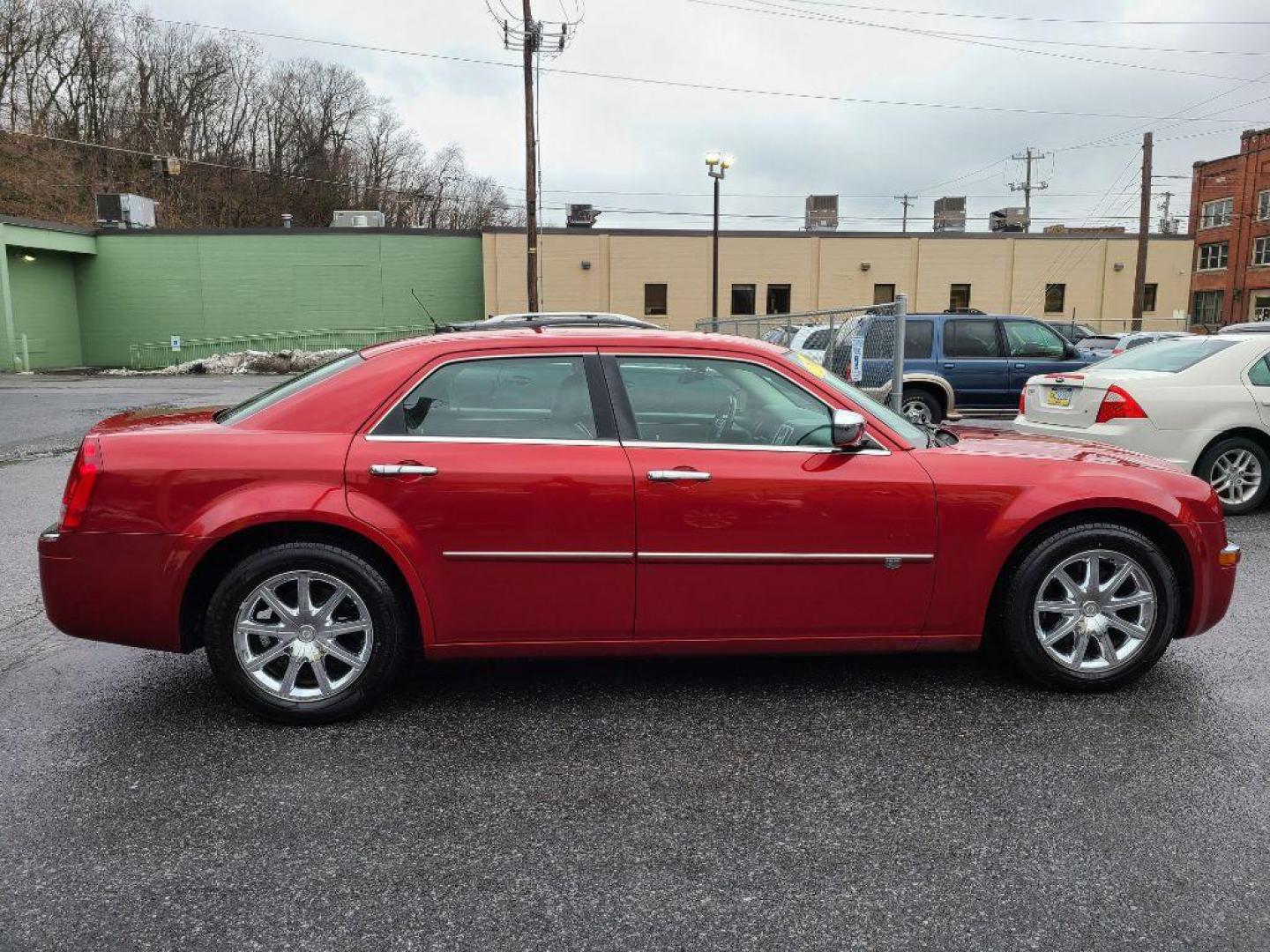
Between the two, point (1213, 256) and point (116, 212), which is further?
point (1213, 256)

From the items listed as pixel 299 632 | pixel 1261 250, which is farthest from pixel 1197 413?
pixel 1261 250

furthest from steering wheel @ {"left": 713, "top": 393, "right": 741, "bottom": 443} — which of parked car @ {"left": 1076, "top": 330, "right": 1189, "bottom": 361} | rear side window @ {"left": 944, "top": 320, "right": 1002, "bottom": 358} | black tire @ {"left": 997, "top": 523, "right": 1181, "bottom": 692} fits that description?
parked car @ {"left": 1076, "top": 330, "right": 1189, "bottom": 361}

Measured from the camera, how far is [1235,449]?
7680 mm

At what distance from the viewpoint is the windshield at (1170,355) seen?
7.86 m

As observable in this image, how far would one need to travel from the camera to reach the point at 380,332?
117 feet

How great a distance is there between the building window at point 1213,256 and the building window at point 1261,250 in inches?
71.8

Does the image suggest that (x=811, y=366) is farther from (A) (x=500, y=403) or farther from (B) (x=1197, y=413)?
(B) (x=1197, y=413)

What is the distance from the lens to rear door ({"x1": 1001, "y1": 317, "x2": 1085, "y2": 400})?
1305cm

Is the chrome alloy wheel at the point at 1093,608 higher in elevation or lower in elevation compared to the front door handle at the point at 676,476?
lower

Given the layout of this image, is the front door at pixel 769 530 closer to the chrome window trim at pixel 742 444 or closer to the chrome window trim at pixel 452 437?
the chrome window trim at pixel 742 444

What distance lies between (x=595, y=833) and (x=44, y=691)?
2720 millimetres

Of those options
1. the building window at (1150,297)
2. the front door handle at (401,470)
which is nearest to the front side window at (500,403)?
the front door handle at (401,470)

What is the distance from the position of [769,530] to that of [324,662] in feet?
6.06

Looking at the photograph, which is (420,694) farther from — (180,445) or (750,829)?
(750,829)
